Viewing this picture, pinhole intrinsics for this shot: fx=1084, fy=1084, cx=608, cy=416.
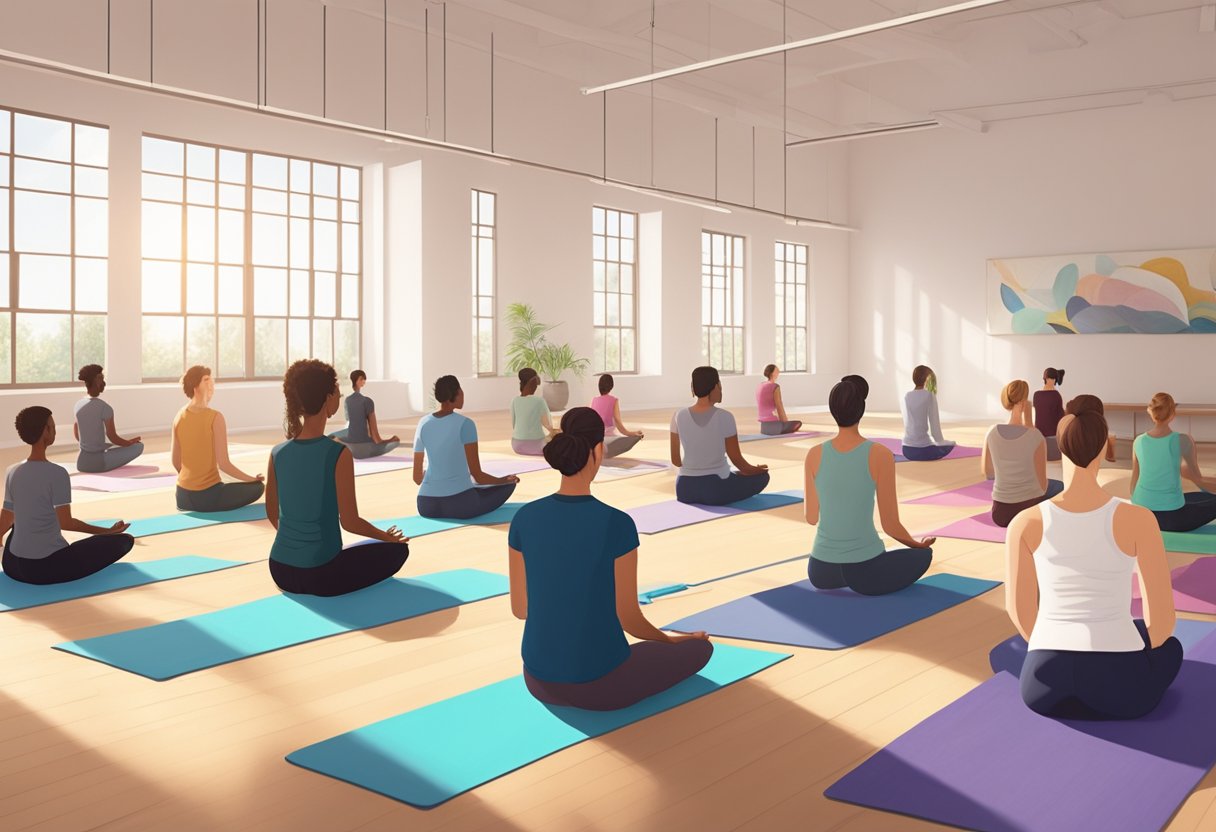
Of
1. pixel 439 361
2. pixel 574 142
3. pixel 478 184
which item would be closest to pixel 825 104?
pixel 574 142

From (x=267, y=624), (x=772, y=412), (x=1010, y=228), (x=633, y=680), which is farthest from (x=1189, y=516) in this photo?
(x=1010, y=228)

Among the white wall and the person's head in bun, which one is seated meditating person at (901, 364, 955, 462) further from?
the white wall

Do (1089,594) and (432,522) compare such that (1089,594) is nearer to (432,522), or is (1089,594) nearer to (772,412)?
(432,522)

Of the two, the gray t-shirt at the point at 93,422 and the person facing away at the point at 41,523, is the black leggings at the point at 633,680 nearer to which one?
the person facing away at the point at 41,523

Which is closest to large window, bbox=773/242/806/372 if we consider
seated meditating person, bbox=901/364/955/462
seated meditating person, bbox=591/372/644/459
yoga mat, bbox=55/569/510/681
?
seated meditating person, bbox=901/364/955/462

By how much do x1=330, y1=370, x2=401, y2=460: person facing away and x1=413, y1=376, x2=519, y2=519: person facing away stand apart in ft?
10.4

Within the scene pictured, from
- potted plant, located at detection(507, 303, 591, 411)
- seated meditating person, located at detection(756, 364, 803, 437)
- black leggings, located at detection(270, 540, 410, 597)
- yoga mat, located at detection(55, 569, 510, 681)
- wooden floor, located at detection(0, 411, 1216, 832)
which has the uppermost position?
potted plant, located at detection(507, 303, 591, 411)

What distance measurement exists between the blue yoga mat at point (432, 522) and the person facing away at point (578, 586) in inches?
119

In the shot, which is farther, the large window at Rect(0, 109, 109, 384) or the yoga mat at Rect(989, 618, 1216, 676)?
the large window at Rect(0, 109, 109, 384)

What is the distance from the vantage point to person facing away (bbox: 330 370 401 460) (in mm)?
9625

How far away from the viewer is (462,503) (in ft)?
21.2

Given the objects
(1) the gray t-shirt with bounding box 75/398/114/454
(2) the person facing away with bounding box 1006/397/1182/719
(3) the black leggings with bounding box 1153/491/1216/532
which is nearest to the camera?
(2) the person facing away with bounding box 1006/397/1182/719

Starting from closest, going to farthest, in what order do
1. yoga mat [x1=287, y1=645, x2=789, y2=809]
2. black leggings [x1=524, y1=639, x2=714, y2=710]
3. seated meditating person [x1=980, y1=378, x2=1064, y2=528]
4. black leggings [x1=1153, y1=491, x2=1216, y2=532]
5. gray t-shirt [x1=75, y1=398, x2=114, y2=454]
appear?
yoga mat [x1=287, y1=645, x2=789, y2=809] → black leggings [x1=524, y1=639, x2=714, y2=710] → black leggings [x1=1153, y1=491, x2=1216, y2=532] → seated meditating person [x1=980, y1=378, x2=1064, y2=528] → gray t-shirt [x1=75, y1=398, x2=114, y2=454]

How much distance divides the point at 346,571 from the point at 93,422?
16.2ft
